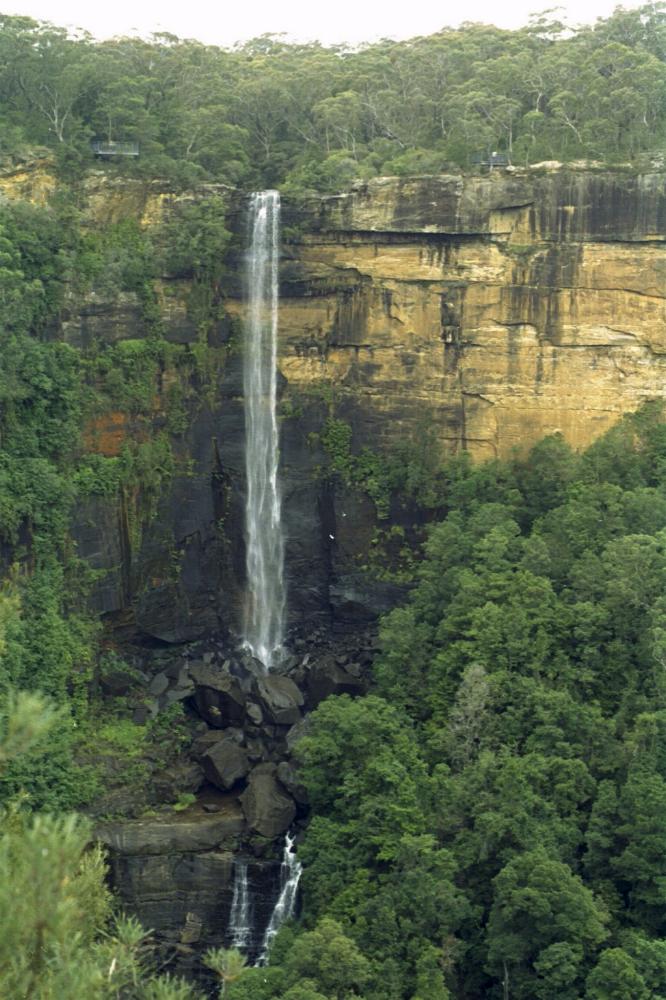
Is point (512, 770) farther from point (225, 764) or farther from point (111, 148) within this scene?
point (111, 148)

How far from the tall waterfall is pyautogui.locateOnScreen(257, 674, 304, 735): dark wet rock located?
162 cm

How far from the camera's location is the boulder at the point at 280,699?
24.1m

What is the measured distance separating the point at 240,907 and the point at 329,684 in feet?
16.3

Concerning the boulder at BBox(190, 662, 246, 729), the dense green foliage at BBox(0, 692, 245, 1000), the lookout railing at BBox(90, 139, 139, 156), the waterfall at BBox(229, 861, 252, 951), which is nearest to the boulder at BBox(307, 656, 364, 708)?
the boulder at BBox(190, 662, 246, 729)

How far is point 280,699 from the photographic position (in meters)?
24.5

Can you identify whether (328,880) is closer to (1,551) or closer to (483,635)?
(483,635)

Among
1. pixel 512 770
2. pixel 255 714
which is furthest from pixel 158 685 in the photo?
pixel 512 770

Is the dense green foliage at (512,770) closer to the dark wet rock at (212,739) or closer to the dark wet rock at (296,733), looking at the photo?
the dark wet rock at (296,733)

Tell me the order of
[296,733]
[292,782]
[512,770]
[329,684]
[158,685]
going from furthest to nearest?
1. [158,685]
2. [329,684]
3. [296,733]
4. [292,782]
5. [512,770]

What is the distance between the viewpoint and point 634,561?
2062 centimetres

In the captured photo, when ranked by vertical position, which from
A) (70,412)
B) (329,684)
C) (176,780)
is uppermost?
(70,412)

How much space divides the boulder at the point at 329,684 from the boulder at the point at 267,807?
2.90 m

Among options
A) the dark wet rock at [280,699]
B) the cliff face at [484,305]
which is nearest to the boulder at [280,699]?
the dark wet rock at [280,699]

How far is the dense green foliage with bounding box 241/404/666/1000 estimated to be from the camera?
16.6 meters
